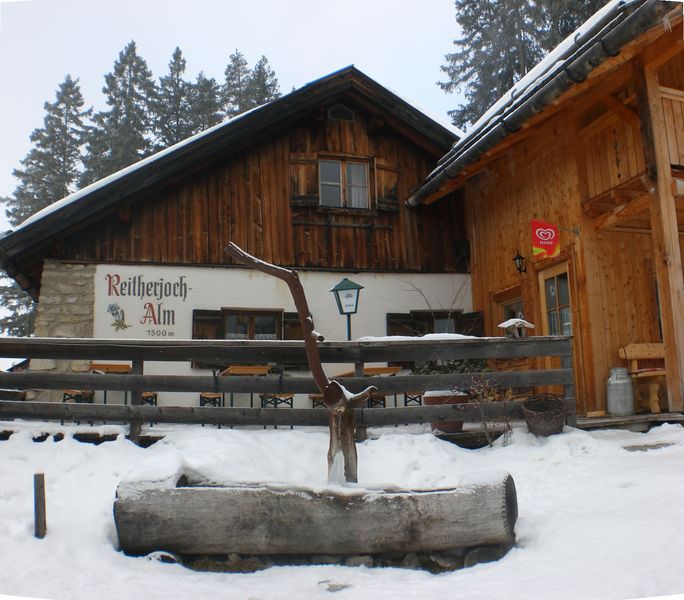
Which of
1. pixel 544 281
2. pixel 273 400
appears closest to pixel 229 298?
pixel 273 400

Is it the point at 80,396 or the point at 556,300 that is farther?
the point at 556,300

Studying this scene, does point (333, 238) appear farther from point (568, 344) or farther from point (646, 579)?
point (646, 579)

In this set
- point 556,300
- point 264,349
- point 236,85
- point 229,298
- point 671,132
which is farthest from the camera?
point 236,85

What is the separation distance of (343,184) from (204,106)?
18234mm

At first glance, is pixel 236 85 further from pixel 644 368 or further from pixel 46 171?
pixel 644 368

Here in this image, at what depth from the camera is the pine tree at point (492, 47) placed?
23062mm

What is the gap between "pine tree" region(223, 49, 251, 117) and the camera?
2930 centimetres

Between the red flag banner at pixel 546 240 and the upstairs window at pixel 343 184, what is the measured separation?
11.1 feet

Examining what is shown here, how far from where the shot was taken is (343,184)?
11.6 m

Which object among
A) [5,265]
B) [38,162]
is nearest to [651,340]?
[5,265]

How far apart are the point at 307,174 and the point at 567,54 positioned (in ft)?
15.5

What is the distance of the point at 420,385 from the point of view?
267 inches

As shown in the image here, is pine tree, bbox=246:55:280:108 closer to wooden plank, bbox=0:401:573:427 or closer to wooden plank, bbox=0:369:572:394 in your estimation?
wooden plank, bbox=0:369:572:394

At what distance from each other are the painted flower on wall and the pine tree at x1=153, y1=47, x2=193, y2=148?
1795cm
